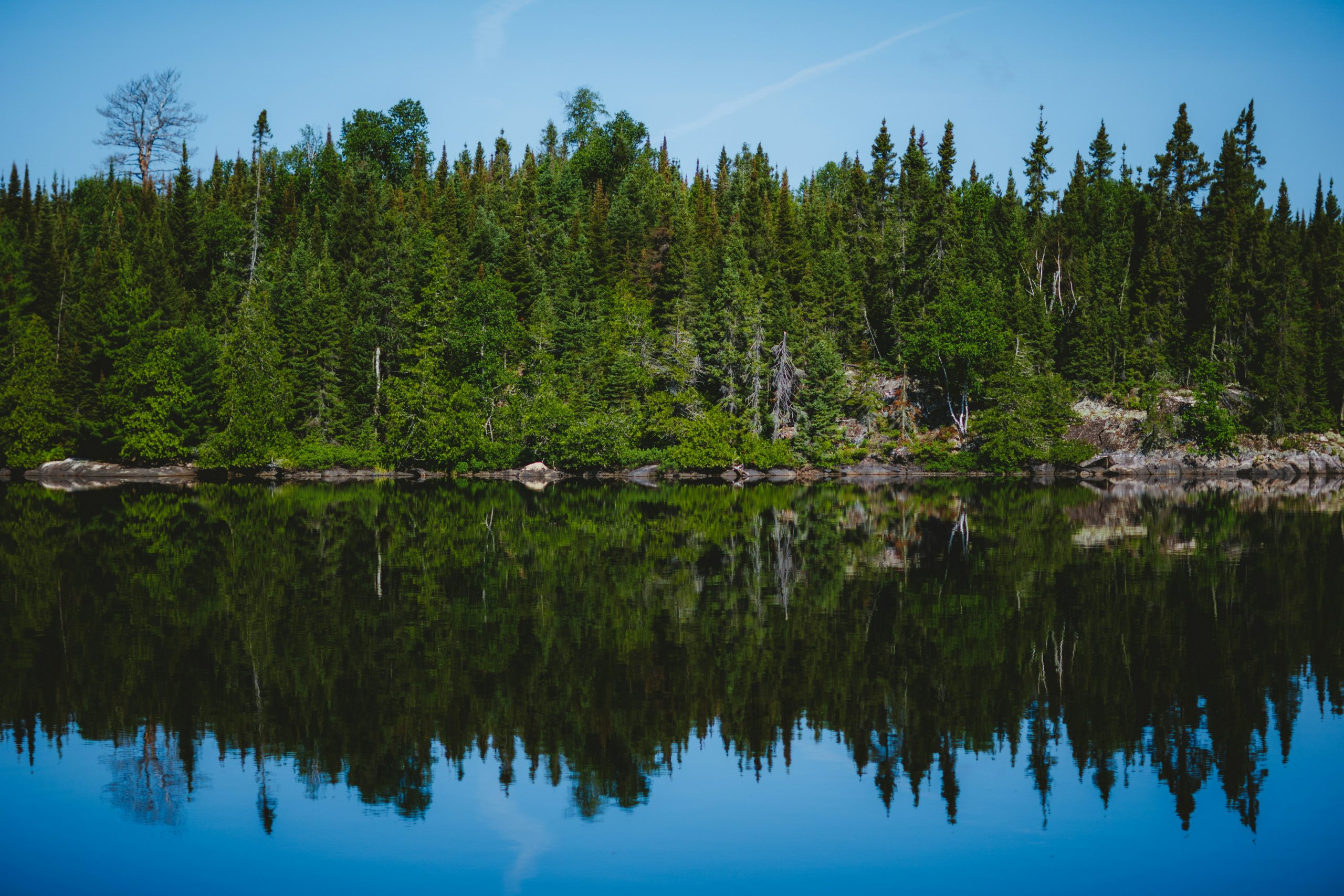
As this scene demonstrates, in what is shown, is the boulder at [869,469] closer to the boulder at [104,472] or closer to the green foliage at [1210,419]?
the green foliage at [1210,419]

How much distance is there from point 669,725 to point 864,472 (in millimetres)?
50809

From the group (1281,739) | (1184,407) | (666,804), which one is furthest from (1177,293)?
(666,804)

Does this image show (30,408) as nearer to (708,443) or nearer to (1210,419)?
(708,443)

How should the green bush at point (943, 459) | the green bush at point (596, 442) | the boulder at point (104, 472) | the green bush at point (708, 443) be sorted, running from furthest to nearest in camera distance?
1. the green bush at point (943, 459)
2. the green bush at point (596, 442)
3. the green bush at point (708, 443)
4. the boulder at point (104, 472)

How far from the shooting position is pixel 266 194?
89.1 meters

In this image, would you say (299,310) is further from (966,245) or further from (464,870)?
(464,870)

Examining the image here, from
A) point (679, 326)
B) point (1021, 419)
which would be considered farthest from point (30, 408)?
point (1021, 419)

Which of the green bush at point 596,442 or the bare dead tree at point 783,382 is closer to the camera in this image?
the green bush at point 596,442

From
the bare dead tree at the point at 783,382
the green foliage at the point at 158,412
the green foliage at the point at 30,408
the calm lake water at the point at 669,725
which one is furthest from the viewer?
the bare dead tree at the point at 783,382

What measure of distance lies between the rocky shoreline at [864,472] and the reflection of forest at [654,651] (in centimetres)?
2826

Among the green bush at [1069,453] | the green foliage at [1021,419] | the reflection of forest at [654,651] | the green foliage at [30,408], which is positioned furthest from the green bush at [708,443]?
the green foliage at [30,408]

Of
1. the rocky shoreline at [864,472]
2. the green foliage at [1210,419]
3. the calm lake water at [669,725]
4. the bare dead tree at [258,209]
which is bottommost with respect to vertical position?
the calm lake water at [669,725]

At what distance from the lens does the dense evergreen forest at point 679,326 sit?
60.9m

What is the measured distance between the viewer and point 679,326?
6694 centimetres
